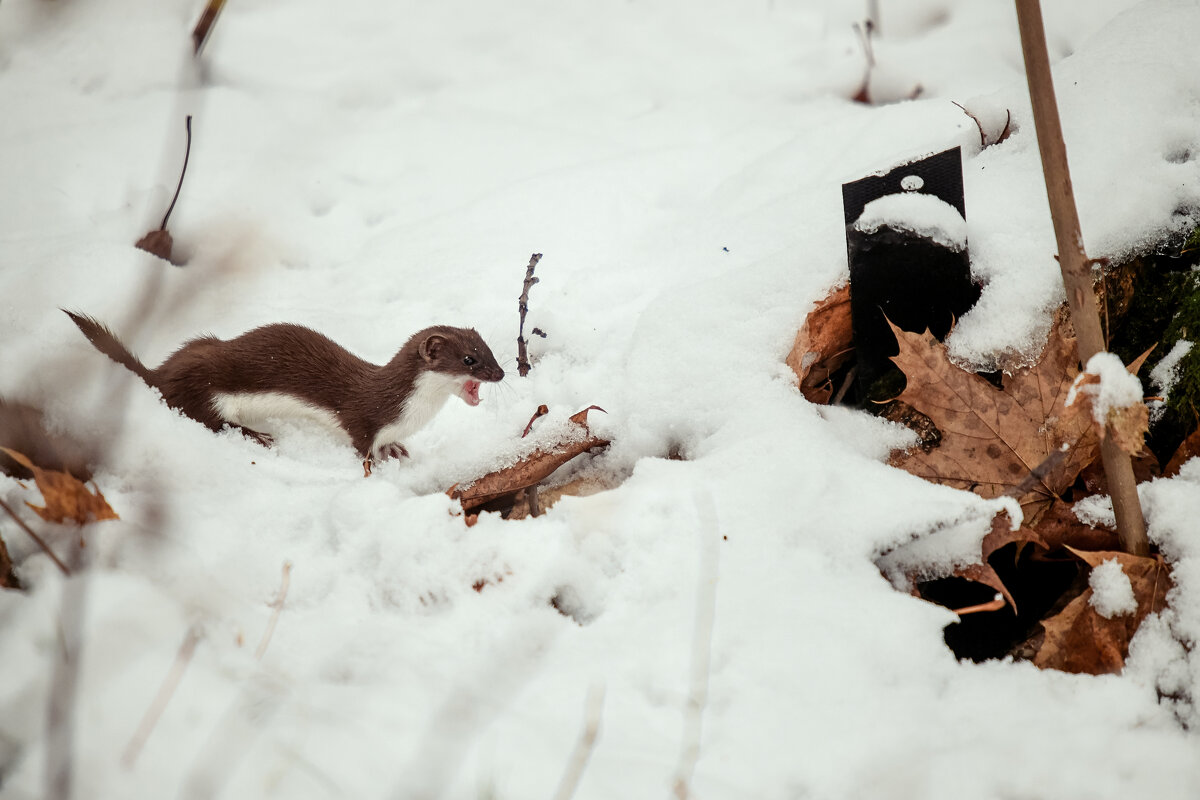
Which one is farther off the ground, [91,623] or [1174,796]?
[91,623]

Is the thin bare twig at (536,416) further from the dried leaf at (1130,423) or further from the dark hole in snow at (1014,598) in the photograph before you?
the dried leaf at (1130,423)

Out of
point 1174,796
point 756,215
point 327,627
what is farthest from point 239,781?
point 756,215

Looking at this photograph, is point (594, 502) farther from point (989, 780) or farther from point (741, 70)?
point (741, 70)

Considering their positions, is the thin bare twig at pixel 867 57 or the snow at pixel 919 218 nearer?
the snow at pixel 919 218

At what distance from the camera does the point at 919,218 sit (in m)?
2.15

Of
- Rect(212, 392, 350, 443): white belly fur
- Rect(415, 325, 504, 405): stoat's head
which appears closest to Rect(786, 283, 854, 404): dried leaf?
Rect(415, 325, 504, 405): stoat's head

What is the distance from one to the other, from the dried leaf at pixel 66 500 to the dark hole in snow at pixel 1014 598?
197cm

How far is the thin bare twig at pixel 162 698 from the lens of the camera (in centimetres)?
125

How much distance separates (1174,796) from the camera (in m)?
1.42

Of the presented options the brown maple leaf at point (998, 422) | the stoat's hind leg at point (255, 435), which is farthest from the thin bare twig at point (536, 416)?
the brown maple leaf at point (998, 422)

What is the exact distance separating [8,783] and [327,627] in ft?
1.95

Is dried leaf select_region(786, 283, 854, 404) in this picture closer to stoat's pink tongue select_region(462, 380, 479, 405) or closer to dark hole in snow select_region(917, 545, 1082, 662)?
dark hole in snow select_region(917, 545, 1082, 662)

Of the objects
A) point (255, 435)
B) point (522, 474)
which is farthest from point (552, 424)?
point (255, 435)

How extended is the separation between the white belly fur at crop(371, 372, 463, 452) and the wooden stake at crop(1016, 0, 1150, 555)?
1858 mm
